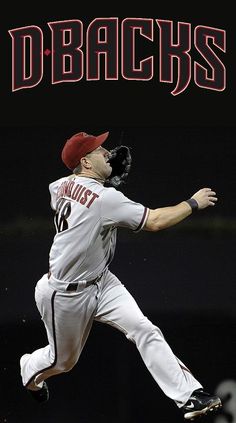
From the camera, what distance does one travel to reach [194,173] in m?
4.98

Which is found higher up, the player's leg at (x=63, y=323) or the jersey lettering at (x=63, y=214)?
the jersey lettering at (x=63, y=214)

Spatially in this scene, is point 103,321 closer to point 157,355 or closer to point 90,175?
point 157,355

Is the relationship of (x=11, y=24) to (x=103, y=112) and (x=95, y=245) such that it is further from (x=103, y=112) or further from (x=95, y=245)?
(x=95, y=245)

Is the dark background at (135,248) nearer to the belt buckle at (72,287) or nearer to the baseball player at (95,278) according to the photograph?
the baseball player at (95,278)

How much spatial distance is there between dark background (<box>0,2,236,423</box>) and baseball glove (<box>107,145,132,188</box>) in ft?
3.45

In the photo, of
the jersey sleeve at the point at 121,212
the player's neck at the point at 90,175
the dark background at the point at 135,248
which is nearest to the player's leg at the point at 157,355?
the jersey sleeve at the point at 121,212

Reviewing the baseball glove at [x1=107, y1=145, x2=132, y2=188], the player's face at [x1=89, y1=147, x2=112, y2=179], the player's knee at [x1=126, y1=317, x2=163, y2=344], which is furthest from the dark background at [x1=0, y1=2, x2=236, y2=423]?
the player's knee at [x1=126, y1=317, x2=163, y2=344]

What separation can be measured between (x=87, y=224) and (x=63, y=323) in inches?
15.8

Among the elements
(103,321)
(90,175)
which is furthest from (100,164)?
(103,321)

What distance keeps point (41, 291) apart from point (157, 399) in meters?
1.46

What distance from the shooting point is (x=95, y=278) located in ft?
12.1

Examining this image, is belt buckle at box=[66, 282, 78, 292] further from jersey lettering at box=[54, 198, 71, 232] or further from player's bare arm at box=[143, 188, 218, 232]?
player's bare arm at box=[143, 188, 218, 232]

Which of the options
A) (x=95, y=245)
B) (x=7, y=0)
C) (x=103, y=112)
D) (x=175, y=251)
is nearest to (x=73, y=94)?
(x=103, y=112)

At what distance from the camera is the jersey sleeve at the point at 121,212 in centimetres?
355
